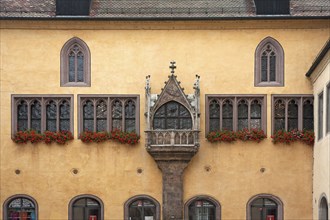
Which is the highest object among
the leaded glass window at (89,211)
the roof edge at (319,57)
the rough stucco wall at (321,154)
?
the roof edge at (319,57)

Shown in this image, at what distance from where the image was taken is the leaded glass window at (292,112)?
3412 centimetres

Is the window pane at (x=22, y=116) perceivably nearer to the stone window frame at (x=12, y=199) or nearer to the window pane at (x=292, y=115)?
the stone window frame at (x=12, y=199)

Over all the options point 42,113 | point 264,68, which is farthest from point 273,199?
point 42,113

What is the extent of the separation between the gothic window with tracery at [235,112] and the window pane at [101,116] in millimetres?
4347

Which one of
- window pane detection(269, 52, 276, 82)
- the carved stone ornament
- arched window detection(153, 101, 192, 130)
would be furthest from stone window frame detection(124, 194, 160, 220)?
window pane detection(269, 52, 276, 82)

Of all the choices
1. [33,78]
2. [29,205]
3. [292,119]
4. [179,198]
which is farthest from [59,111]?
[292,119]

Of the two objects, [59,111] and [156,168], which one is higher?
[59,111]

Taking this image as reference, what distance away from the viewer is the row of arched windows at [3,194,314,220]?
112 ft

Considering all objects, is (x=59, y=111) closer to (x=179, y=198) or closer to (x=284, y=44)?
(x=179, y=198)

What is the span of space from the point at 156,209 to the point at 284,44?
8837 millimetres

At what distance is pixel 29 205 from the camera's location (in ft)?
112

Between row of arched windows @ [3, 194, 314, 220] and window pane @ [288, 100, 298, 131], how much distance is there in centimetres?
310

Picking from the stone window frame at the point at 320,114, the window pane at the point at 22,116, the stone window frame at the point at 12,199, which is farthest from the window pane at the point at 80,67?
the stone window frame at the point at 320,114

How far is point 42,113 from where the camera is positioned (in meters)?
34.3
